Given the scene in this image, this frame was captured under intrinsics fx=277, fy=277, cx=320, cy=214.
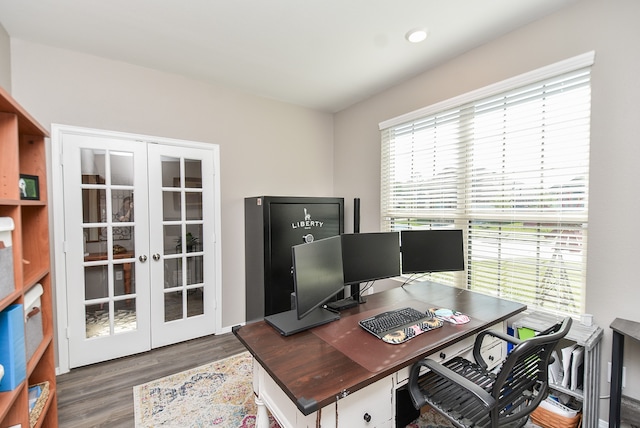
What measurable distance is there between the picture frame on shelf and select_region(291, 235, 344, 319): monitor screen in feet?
5.16

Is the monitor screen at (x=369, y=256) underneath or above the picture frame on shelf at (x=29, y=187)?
underneath

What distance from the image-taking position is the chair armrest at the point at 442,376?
1.18 m

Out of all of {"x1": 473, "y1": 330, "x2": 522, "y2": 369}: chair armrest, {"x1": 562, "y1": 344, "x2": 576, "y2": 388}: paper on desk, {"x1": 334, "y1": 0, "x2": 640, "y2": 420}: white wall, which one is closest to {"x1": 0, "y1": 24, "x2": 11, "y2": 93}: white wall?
{"x1": 473, "y1": 330, "x2": 522, "y2": 369}: chair armrest

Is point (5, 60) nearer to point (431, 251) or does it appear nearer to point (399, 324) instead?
point (399, 324)

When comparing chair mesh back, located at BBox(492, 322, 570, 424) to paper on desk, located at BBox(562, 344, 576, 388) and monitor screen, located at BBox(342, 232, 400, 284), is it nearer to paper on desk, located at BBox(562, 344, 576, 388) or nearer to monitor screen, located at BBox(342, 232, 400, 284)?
paper on desk, located at BBox(562, 344, 576, 388)

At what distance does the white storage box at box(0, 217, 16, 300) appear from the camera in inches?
47.9

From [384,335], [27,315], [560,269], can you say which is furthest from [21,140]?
[560,269]

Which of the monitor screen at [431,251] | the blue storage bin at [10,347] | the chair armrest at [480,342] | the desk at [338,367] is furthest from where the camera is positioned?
the monitor screen at [431,251]

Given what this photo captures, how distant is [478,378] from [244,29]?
9.43ft

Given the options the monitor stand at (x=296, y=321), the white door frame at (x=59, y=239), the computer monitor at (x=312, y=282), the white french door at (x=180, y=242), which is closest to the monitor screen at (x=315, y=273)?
the computer monitor at (x=312, y=282)

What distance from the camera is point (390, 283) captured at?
334 centimetres

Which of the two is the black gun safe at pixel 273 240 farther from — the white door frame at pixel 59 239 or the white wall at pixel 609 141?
the white wall at pixel 609 141

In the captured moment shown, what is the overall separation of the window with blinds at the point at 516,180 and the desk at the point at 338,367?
0.61 m

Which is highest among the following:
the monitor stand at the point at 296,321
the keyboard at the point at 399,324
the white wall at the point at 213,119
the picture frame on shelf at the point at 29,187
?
the white wall at the point at 213,119
